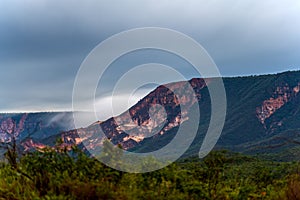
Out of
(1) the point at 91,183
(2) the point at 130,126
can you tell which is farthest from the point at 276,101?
(1) the point at 91,183

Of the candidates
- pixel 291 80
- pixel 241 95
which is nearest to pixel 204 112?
pixel 241 95

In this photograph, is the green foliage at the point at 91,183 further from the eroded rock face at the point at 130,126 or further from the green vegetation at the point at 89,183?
the eroded rock face at the point at 130,126

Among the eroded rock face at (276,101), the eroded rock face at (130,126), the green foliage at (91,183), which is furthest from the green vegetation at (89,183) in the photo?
the eroded rock face at (276,101)

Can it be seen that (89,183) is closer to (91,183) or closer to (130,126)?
(91,183)

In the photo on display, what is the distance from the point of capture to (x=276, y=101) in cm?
18125

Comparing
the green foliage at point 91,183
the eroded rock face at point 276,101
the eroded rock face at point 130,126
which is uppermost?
the eroded rock face at point 276,101

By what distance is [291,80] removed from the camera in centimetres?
19125

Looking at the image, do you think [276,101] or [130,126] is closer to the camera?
[130,126]

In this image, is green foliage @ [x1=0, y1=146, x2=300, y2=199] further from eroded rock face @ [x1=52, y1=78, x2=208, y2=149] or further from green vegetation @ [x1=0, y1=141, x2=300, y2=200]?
eroded rock face @ [x1=52, y1=78, x2=208, y2=149]

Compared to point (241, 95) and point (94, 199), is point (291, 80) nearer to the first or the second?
point (241, 95)

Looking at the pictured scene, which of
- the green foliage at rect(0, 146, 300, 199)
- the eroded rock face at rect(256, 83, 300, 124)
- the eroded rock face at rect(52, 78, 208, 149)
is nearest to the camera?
the green foliage at rect(0, 146, 300, 199)

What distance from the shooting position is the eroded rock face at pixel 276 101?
163300 mm

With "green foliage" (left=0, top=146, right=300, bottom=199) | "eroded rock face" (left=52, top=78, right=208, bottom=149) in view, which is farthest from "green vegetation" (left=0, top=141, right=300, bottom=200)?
"eroded rock face" (left=52, top=78, right=208, bottom=149)

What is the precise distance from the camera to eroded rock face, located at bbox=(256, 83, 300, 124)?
163300mm
